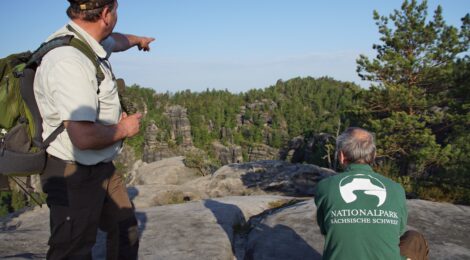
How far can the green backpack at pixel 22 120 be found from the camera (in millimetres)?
2879

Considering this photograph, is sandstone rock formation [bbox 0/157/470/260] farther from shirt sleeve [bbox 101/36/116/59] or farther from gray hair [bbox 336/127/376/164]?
shirt sleeve [bbox 101/36/116/59]

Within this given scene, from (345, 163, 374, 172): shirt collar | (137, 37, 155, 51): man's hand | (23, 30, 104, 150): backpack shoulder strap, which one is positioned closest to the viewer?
(23, 30, 104, 150): backpack shoulder strap

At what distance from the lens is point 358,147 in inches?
137

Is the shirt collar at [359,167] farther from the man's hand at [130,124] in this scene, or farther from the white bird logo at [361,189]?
the man's hand at [130,124]

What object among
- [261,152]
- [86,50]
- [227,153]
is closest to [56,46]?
[86,50]

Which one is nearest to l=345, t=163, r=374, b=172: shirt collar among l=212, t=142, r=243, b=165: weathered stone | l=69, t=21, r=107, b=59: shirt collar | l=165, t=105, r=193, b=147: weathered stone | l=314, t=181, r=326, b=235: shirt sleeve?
l=314, t=181, r=326, b=235: shirt sleeve

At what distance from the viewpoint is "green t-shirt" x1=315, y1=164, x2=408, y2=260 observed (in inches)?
120

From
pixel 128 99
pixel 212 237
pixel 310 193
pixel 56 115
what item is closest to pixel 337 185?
pixel 128 99

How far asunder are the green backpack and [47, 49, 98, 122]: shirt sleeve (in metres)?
0.22

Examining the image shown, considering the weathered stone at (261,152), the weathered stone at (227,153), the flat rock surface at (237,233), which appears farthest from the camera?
the weathered stone at (227,153)

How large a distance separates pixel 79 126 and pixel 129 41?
2105 mm

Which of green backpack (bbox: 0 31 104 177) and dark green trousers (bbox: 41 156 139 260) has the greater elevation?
green backpack (bbox: 0 31 104 177)

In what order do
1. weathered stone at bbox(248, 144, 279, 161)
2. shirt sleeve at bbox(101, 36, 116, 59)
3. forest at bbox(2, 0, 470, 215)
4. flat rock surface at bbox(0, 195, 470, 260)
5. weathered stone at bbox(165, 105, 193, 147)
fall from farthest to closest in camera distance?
weathered stone at bbox(165, 105, 193, 147) → weathered stone at bbox(248, 144, 279, 161) → forest at bbox(2, 0, 470, 215) → flat rock surface at bbox(0, 195, 470, 260) → shirt sleeve at bbox(101, 36, 116, 59)

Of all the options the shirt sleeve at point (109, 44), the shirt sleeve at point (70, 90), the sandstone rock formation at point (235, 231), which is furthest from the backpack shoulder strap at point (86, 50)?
the sandstone rock formation at point (235, 231)
